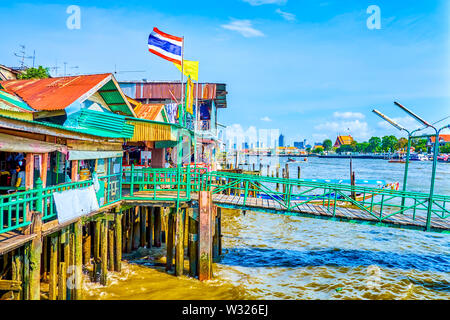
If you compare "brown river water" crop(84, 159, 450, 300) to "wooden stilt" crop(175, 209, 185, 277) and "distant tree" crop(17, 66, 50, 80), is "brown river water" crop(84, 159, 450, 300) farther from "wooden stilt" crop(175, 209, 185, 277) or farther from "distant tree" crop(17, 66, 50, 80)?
"distant tree" crop(17, 66, 50, 80)

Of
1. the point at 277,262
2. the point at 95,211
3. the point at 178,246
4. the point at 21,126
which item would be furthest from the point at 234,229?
the point at 21,126

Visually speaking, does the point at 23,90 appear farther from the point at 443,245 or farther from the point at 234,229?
the point at 443,245

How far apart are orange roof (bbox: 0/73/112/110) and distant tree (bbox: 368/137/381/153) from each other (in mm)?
173361

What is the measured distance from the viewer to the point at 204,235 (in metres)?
11.0

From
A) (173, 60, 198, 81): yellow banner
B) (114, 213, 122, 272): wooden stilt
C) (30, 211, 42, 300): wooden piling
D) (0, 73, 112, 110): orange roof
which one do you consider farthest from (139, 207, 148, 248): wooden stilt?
(30, 211, 42, 300): wooden piling

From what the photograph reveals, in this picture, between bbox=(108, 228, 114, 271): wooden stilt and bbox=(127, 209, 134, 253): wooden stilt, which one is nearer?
bbox=(108, 228, 114, 271): wooden stilt

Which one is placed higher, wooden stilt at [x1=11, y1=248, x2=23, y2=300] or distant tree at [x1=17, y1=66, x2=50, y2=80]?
distant tree at [x1=17, y1=66, x2=50, y2=80]

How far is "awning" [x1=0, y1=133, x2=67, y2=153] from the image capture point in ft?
21.5

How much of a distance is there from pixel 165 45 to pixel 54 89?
4.97 metres

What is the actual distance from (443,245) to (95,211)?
66.8ft

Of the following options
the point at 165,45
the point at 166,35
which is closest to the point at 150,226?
the point at 165,45

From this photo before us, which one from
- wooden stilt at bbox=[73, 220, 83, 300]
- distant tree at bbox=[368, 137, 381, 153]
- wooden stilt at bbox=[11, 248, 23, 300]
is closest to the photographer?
wooden stilt at bbox=[11, 248, 23, 300]

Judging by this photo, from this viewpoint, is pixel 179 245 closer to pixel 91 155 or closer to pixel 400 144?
pixel 91 155
